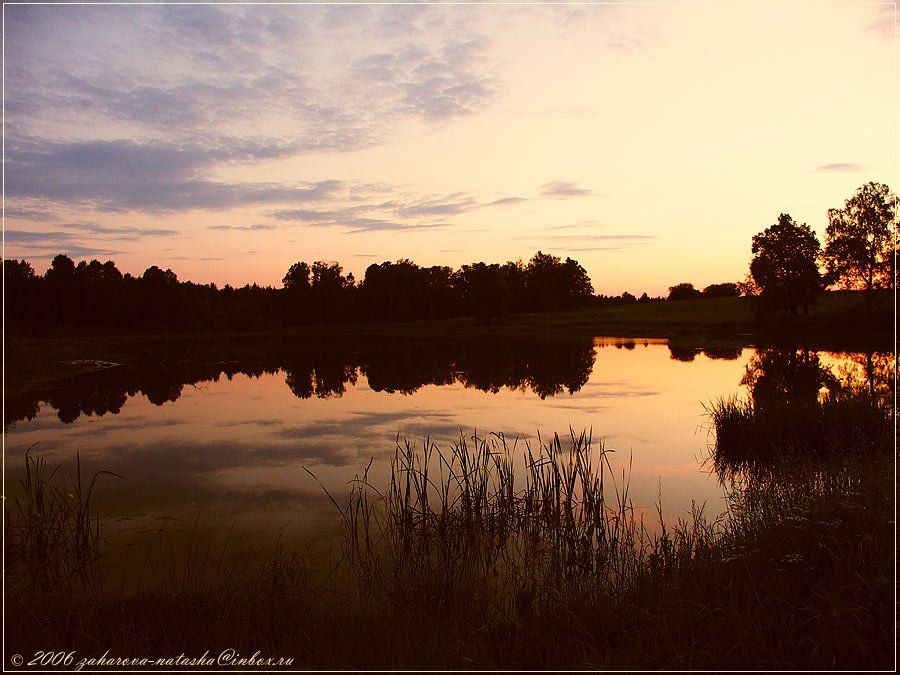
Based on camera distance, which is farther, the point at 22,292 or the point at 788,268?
the point at 22,292

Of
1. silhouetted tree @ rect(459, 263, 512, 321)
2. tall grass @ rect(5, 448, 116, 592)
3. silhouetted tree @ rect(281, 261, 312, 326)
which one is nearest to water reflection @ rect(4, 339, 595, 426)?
tall grass @ rect(5, 448, 116, 592)

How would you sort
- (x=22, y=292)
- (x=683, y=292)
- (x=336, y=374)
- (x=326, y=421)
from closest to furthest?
(x=326, y=421)
(x=336, y=374)
(x=22, y=292)
(x=683, y=292)

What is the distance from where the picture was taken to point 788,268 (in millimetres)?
58906

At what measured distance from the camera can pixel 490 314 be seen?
85.5m

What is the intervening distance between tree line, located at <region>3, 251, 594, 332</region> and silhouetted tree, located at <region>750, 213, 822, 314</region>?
35.1 metres

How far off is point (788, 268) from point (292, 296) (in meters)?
81.4

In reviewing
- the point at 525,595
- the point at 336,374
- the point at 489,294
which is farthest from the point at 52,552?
the point at 489,294

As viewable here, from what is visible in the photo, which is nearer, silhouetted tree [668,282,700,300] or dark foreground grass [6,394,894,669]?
dark foreground grass [6,394,894,669]

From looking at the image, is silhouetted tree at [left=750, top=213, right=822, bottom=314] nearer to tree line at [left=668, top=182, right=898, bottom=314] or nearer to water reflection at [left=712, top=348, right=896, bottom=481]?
tree line at [left=668, top=182, right=898, bottom=314]

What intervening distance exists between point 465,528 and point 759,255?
64706 mm

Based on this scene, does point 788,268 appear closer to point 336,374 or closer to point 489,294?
point 489,294

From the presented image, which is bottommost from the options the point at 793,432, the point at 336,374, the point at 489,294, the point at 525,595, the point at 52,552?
the point at 525,595

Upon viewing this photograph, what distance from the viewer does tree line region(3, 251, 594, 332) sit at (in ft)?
259

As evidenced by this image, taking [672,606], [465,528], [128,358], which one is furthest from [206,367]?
[672,606]
